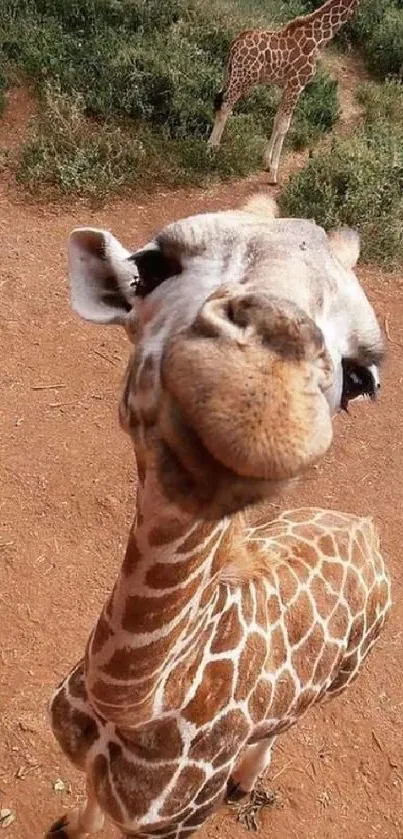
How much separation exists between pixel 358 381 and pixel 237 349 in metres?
0.82

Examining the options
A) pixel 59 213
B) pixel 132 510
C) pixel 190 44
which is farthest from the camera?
pixel 190 44

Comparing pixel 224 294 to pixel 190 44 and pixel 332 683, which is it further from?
pixel 190 44

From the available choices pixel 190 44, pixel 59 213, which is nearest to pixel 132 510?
pixel 59 213

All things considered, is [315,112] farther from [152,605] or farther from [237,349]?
[237,349]

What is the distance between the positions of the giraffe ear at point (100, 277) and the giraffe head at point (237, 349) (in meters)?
0.10

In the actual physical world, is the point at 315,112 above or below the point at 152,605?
below

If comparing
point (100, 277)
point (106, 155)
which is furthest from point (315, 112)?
point (100, 277)

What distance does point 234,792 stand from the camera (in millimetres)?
4547

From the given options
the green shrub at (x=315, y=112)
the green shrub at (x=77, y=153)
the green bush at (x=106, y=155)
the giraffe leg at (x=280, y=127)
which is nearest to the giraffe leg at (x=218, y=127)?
the green bush at (x=106, y=155)

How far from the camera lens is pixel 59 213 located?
833 centimetres

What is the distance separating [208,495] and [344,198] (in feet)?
25.8

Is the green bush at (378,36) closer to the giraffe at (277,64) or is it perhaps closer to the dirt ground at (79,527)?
the giraffe at (277,64)

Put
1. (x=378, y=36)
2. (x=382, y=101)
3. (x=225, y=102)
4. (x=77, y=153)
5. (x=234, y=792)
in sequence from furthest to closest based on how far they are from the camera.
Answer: (x=378, y=36) < (x=382, y=101) < (x=225, y=102) < (x=77, y=153) < (x=234, y=792)

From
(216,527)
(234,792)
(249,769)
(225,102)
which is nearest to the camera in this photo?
(216,527)
